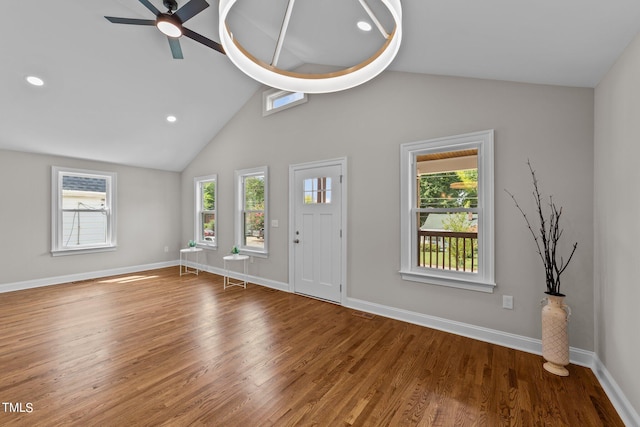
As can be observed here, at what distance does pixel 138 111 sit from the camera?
4.49m

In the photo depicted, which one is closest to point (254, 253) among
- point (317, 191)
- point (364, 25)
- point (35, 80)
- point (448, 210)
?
point (317, 191)

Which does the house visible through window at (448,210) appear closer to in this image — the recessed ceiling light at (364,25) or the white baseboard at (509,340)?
the white baseboard at (509,340)

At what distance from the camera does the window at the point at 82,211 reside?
499 centimetres

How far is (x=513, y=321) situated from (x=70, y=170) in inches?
292

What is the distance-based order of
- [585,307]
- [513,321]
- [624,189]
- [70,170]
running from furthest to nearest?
[70,170] < [513,321] < [585,307] < [624,189]

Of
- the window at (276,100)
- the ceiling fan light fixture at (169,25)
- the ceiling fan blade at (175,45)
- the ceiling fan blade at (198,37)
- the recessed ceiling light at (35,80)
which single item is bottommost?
→ the ceiling fan blade at (198,37)

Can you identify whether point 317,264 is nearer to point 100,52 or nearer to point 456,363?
point 456,363

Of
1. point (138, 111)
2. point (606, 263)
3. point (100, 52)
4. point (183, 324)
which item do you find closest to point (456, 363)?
point (606, 263)

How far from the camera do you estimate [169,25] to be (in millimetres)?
2449

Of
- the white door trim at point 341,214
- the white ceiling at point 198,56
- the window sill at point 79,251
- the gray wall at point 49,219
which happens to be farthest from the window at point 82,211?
the white door trim at point 341,214

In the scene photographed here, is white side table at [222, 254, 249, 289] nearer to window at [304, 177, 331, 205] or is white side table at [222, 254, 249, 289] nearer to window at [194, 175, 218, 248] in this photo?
window at [194, 175, 218, 248]

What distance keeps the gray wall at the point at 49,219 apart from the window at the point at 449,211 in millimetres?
5803

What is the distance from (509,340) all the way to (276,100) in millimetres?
4801

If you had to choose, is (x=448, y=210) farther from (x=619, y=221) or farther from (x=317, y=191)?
(x=317, y=191)
